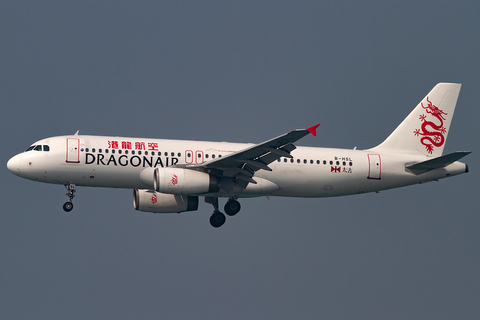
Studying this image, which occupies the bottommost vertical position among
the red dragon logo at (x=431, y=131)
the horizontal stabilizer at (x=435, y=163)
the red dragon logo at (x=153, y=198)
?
the horizontal stabilizer at (x=435, y=163)

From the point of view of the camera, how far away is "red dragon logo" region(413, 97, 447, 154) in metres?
44.2

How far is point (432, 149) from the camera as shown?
145 ft

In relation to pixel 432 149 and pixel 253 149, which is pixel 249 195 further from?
pixel 432 149

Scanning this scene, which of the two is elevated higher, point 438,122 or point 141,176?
point 438,122

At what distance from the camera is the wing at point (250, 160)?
117 feet

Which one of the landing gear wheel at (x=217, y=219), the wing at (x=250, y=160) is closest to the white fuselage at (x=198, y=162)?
the wing at (x=250, y=160)

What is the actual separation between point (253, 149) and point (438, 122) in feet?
50.6

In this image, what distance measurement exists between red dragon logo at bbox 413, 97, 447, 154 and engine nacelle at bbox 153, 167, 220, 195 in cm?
1487

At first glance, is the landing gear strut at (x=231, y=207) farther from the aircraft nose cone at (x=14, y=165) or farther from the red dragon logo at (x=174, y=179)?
the aircraft nose cone at (x=14, y=165)

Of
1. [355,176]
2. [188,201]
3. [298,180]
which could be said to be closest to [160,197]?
[188,201]

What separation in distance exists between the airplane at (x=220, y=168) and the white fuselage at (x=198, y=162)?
58 millimetres

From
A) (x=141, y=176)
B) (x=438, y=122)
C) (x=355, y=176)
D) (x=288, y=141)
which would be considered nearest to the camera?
(x=288, y=141)

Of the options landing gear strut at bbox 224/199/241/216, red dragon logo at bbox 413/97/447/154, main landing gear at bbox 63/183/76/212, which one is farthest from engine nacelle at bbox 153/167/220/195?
red dragon logo at bbox 413/97/447/154

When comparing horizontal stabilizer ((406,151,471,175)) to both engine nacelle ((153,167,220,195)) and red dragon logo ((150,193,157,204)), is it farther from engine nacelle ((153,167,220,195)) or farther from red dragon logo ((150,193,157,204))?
red dragon logo ((150,193,157,204))
